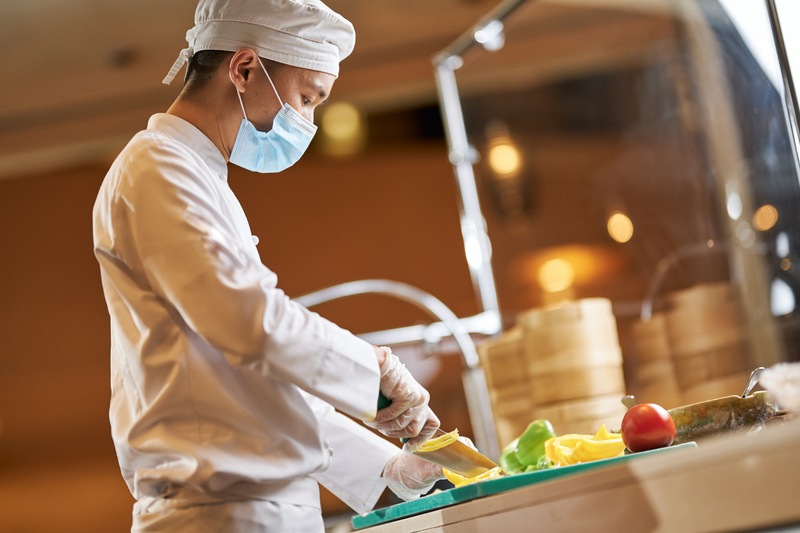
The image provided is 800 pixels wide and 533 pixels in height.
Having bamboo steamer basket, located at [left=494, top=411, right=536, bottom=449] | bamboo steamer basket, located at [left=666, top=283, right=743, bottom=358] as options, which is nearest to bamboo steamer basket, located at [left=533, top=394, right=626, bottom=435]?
bamboo steamer basket, located at [left=494, top=411, right=536, bottom=449]

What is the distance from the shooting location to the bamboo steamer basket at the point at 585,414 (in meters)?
2.43

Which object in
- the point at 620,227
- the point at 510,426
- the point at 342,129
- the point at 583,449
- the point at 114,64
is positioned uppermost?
the point at 114,64

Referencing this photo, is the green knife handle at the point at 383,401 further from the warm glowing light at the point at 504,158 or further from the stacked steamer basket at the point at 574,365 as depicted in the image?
the warm glowing light at the point at 504,158

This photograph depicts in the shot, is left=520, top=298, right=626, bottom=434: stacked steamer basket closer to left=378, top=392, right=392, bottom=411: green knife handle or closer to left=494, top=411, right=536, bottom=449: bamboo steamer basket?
left=494, top=411, right=536, bottom=449: bamboo steamer basket

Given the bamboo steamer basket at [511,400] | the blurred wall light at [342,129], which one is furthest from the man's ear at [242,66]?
the blurred wall light at [342,129]

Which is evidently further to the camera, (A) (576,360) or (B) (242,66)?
(A) (576,360)

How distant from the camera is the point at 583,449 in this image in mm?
1638

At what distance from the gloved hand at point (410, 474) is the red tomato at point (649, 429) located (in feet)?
1.14

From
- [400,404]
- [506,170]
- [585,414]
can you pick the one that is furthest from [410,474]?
[506,170]

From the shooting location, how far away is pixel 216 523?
1.29m

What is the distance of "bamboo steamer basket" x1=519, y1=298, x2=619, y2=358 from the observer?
256 cm

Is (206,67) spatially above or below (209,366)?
above

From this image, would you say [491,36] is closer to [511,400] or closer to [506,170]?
[506,170]

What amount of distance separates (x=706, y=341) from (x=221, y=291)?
5.84 feet
